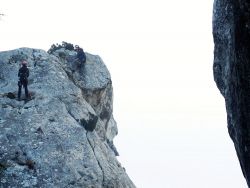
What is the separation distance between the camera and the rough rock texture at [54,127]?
24.7 metres

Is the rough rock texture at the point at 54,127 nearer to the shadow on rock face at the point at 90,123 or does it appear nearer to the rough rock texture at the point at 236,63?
the shadow on rock face at the point at 90,123

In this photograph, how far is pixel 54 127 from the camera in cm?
2789

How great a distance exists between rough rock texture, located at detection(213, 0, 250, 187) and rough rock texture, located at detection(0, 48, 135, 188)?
1356 cm

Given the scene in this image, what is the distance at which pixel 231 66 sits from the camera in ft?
41.8

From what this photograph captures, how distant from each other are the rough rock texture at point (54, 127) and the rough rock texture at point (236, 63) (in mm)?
13563

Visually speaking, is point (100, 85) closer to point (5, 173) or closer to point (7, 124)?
point (7, 124)

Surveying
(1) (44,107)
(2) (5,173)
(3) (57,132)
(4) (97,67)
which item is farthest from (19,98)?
(4) (97,67)

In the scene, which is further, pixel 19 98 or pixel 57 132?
pixel 19 98

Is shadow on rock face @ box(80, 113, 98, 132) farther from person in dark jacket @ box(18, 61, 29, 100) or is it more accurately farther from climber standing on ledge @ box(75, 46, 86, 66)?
climber standing on ledge @ box(75, 46, 86, 66)

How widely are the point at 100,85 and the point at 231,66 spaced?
24.0 m

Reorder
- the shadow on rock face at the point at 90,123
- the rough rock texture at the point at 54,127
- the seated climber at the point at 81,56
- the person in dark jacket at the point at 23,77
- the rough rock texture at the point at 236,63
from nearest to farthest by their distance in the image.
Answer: the rough rock texture at the point at 236,63 < the rough rock texture at the point at 54,127 < the person in dark jacket at the point at 23,77 < the shadow on rock face at the point at 90,123 < the seated climber at the point at 81,56

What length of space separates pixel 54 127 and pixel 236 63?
18.2 m

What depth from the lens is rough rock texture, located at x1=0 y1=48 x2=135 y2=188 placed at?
24688 mm

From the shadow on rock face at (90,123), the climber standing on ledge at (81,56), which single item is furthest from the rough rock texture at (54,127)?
the climber standing on ledge at (81,56)
